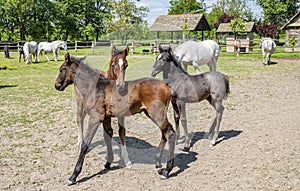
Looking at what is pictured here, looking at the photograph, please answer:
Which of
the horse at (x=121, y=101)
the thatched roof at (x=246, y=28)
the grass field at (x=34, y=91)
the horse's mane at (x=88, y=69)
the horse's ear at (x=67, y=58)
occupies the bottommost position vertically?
the grass field at (x=34, y=91)

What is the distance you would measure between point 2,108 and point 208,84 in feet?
18.9

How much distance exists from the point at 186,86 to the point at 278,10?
153 ft

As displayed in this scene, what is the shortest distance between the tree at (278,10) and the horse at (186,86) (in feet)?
151

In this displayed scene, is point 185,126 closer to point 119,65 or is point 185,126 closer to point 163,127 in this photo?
point 163,127

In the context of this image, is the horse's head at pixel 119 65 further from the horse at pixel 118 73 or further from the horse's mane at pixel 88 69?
the horse's mane at pixel 88 69

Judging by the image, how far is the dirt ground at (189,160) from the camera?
398 centimetres

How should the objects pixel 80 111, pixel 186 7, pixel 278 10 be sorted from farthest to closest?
pixel 186 7
pixel 278 10
pixel 80 111

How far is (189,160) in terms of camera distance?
4809mm

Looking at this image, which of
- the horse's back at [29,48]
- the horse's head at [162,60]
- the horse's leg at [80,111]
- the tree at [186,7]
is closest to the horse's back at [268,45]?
the horse's back at [29,48]

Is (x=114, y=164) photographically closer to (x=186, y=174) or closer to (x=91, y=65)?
(x=186, y=174)

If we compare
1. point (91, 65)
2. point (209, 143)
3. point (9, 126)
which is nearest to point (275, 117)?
point (209, 143)

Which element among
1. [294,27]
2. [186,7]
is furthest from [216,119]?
[186,7]

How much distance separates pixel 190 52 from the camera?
26.6ft

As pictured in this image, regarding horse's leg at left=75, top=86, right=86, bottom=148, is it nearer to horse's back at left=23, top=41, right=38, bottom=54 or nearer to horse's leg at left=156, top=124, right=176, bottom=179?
horse's leg at left=156, top=124, right=176, bottom=179
